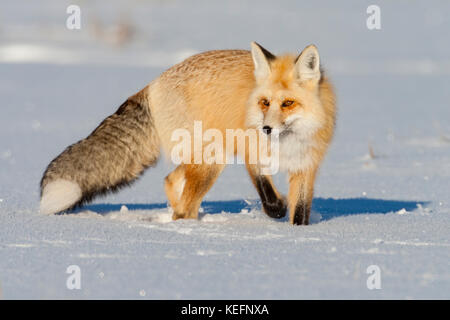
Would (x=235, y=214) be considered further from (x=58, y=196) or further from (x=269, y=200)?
(x=58, y=196)

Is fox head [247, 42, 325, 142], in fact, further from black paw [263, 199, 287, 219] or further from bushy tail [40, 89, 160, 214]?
bushy tail [40, 89, 160, 214]

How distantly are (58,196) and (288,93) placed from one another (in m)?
1.88

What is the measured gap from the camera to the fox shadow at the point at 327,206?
20.9ft

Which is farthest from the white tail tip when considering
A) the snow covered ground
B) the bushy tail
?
the snow covered ground

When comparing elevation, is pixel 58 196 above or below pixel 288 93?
below

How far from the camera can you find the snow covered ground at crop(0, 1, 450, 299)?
3764mm

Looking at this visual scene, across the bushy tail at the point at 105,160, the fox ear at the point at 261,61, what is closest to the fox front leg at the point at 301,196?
the fox ear at the point at 261,61

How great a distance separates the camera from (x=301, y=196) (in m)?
5.78

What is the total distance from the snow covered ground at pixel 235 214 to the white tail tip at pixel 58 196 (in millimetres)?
103

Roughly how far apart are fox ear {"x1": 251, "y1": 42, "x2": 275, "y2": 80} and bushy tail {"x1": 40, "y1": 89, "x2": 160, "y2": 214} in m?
1.11

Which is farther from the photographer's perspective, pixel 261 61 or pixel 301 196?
pixel 301 196

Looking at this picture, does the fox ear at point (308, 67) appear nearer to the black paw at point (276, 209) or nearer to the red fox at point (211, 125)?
the red fox at point (211, 125)

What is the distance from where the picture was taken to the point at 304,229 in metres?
5.33

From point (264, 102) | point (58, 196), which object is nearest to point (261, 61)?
point (264, 102)
